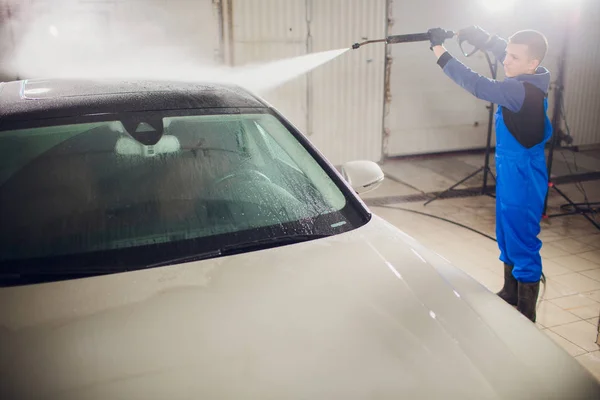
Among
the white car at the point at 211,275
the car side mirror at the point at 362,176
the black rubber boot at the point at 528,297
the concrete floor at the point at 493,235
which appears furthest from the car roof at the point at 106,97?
the concrete floor at the point at 493,235

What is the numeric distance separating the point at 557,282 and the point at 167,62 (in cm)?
532

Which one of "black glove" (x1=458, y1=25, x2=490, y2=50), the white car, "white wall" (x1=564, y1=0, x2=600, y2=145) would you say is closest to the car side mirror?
the white car

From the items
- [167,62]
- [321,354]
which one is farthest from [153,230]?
[167,62]

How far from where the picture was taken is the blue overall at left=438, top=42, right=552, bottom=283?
320 centimetres

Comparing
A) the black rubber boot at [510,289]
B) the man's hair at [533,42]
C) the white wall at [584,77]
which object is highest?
the man's hair at [533,42]

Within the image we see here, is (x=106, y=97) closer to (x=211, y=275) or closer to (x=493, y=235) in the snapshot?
(x=211, y=275)

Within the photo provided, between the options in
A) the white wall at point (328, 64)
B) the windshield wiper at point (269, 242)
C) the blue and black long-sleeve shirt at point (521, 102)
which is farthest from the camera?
the white wall at point (328, 64)

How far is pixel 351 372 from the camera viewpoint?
1.42m

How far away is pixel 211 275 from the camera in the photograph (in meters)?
1.76

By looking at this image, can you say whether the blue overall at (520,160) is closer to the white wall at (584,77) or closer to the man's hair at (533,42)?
the man's hair at (533,42)

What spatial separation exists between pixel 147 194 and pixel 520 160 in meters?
2.27

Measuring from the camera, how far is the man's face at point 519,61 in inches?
130

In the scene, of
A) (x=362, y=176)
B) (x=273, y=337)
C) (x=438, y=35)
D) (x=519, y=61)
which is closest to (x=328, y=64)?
(x=438, y=35)

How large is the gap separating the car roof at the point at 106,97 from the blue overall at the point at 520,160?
1597 mm
